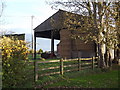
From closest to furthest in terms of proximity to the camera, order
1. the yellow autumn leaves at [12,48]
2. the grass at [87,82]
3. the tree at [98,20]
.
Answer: the yellow autumn leaves at [12,48] → the grass at [87,82] → the tree at [98,20]

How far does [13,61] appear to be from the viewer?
6.00m

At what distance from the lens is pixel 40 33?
96.8ft

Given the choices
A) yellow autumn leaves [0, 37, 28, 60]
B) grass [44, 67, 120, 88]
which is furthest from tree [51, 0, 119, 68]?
yellow autumn leaves [0, 37, 28, 60]

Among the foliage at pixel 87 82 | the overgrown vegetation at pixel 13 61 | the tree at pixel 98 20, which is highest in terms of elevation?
the tree at pixel 98 20

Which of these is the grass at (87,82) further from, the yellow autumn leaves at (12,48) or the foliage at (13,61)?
the yellow autumn leaves at (12,48)

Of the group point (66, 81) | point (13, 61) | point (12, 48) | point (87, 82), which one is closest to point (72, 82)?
point (66, 81)

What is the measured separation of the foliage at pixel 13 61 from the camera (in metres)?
5.95

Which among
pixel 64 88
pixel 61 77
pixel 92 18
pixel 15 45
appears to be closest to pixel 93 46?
pixel 92 18

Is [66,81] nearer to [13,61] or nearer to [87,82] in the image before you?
[87,82]

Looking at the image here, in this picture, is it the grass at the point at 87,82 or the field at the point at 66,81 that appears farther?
the grass at the point at 87,82

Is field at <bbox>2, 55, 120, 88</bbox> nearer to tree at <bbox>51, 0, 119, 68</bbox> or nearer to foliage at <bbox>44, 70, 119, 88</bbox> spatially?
foliage at <bbox>44, 70, 119, 88</bbox>

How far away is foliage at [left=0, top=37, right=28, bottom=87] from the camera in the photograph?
595 cm

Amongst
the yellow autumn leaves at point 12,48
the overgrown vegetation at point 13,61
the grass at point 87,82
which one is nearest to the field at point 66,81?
the grass at point 87,82

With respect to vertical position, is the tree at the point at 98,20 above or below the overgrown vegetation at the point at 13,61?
above
